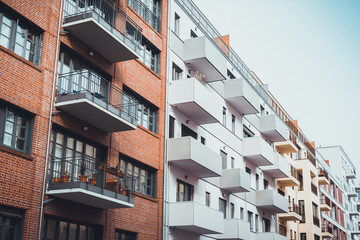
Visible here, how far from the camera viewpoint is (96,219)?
1892cm

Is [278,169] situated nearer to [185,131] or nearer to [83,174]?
[185,131]

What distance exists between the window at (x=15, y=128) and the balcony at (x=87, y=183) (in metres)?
1.30

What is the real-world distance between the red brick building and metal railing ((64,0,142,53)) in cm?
5

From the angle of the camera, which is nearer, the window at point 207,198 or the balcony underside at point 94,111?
the balcony underside at point 94,111

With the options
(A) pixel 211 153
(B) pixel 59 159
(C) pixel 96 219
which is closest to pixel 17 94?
(B) pixel 59 159

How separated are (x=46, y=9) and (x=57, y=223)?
7.60 meters

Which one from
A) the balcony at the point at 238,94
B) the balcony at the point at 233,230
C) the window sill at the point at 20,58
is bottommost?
the balcony at the point at 233,230

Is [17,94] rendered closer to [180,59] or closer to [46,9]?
[46,9]

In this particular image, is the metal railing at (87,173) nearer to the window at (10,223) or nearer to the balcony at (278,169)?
the window at (10,223)

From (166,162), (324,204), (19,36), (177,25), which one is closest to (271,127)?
(177,25)

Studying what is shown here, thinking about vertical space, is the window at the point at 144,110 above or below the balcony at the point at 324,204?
below

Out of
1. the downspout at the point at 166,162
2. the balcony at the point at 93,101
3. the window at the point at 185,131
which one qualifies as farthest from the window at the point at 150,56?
the balcony at the point at 93,101

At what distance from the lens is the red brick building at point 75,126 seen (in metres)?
15.9

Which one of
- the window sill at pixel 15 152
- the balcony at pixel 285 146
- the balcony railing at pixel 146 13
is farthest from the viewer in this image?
the balcony at pixel 285 146
